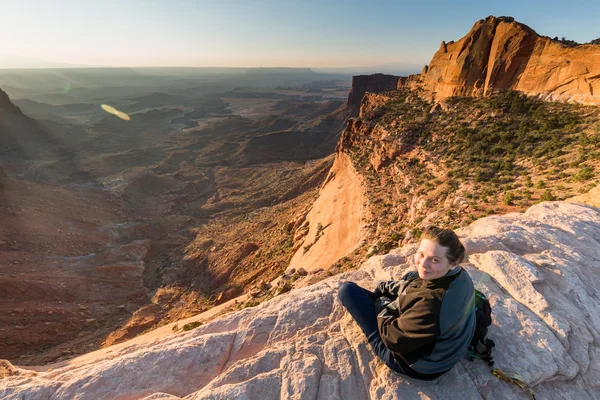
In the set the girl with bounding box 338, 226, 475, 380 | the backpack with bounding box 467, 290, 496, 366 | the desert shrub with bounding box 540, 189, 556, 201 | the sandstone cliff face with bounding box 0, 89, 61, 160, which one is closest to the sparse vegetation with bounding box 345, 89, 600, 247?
the desert shrub with bounding box 540, 189, 556, 201

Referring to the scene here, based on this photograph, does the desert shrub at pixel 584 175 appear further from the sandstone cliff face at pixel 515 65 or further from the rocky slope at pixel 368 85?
the rocky slope at pixel 368 85

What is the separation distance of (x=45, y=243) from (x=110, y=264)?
5.75m

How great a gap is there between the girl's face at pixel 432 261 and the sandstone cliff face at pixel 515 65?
18050mm

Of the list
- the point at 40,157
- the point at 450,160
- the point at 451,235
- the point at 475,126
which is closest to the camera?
the point at 451,235

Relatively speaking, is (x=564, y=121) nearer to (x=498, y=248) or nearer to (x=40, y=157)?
(x=498, y=248)

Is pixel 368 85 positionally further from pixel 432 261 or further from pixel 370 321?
pixel 432 261

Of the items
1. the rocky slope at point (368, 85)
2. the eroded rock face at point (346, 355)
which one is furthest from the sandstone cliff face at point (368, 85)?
the eroded rock face at point (346, 355)

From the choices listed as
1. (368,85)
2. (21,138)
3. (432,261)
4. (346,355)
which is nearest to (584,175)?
(432,261)

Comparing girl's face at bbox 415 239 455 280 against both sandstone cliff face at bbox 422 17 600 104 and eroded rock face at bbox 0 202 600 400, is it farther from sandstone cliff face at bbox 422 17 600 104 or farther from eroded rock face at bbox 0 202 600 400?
sandstone cliff face at bbox 422 17 600 104

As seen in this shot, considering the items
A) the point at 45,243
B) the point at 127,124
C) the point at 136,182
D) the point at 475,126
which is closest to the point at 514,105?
the point at 475,126

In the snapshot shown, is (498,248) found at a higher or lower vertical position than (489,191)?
higher

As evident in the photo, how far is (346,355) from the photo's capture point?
3799 mm

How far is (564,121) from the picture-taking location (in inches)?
571

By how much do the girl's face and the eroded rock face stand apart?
1.37 m
